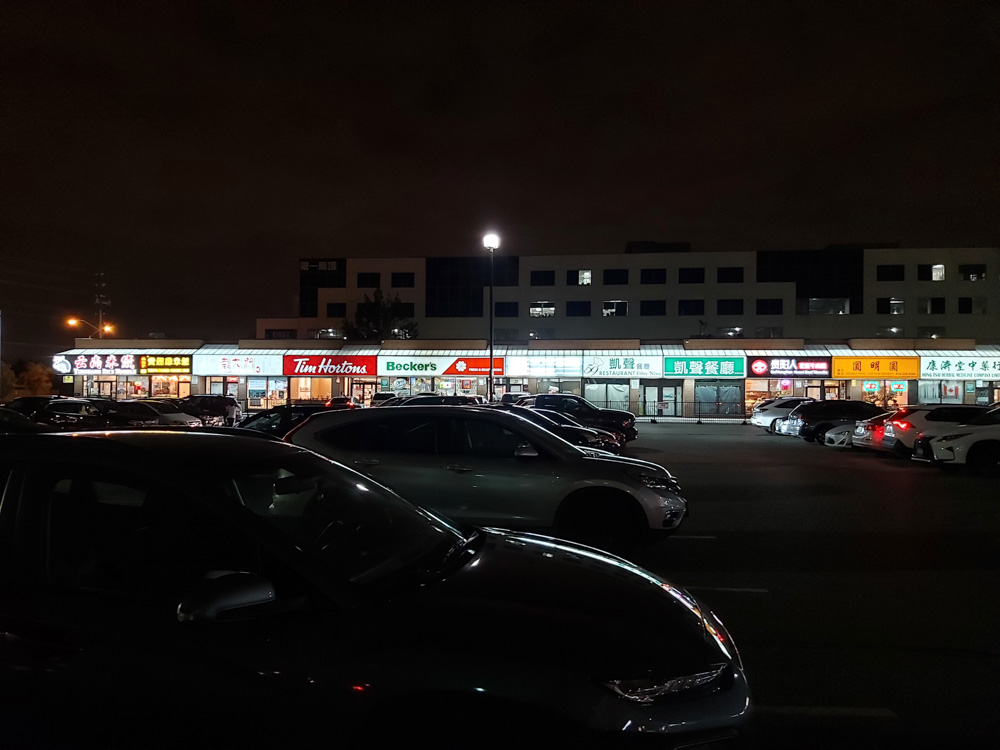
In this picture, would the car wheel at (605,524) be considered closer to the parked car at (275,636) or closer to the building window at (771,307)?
the parked car at (275,636)

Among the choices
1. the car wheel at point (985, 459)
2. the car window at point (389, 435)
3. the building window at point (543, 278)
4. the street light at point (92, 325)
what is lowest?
the car wheel at point (985, 459)

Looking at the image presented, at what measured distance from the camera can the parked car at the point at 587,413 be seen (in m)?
25.6

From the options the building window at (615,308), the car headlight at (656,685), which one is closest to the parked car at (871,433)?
the car headlight at (656,685)

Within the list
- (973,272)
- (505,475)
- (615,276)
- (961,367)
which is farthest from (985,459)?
(973,272)

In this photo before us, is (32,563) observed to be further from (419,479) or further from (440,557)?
(419,479)

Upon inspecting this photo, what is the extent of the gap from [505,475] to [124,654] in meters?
5.17

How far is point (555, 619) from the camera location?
2.71m

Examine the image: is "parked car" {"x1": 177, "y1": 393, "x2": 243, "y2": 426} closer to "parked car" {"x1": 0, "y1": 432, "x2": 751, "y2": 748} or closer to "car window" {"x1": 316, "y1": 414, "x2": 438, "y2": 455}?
"car window" {"x1": 316, "y1": 414, "x2": 438, "y2": 455}

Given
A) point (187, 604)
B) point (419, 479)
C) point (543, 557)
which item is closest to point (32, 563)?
point (187, 604)

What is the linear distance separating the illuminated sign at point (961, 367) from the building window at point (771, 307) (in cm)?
1579

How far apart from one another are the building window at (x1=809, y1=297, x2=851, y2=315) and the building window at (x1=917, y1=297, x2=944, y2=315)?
5632 millimetres

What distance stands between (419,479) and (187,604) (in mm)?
5085

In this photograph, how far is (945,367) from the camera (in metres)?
41.3

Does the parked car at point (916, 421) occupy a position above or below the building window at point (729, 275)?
below
